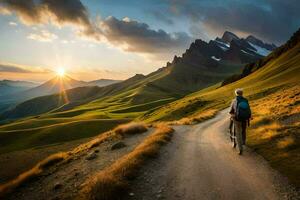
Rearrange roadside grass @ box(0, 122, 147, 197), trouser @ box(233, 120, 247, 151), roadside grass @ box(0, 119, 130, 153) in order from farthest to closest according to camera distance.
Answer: roadside grass @ box(0, 119, 130, 153)
roadside grass @ box(0, 122, 147, 197)
trouser @ box(233, 120, 247, 151)

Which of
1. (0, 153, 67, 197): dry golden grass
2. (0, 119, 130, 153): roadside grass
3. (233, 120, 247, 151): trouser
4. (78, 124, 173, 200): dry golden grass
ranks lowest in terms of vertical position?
(0, 119, 130, 153): roadside grass

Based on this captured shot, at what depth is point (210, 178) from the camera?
11844 mm

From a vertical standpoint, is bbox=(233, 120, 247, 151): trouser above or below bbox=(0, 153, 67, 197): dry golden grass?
above

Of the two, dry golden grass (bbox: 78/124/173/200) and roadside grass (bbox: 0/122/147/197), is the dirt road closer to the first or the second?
dry golden grass (bbox: 78/124/173/200)

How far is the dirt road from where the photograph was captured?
402 inches

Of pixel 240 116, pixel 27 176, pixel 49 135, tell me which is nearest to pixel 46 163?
pixel 27 176

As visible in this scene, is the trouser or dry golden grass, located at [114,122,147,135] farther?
dry golden grass, located at [114,122,147,135]

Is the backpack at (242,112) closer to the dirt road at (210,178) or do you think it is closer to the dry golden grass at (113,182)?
the dirt road at (210,178)

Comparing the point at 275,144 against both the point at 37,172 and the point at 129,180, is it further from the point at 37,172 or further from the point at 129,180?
the point at 37,172

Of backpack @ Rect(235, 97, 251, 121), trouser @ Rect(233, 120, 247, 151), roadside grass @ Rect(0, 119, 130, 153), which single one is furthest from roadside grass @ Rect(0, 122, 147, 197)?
roadside grass @ Rect(0, 119, 130, 153)

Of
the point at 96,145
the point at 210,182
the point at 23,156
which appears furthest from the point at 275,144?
the point at 23,156

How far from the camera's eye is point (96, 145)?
26.0m

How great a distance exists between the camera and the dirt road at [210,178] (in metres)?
10.2

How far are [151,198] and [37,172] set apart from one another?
12213 mm
